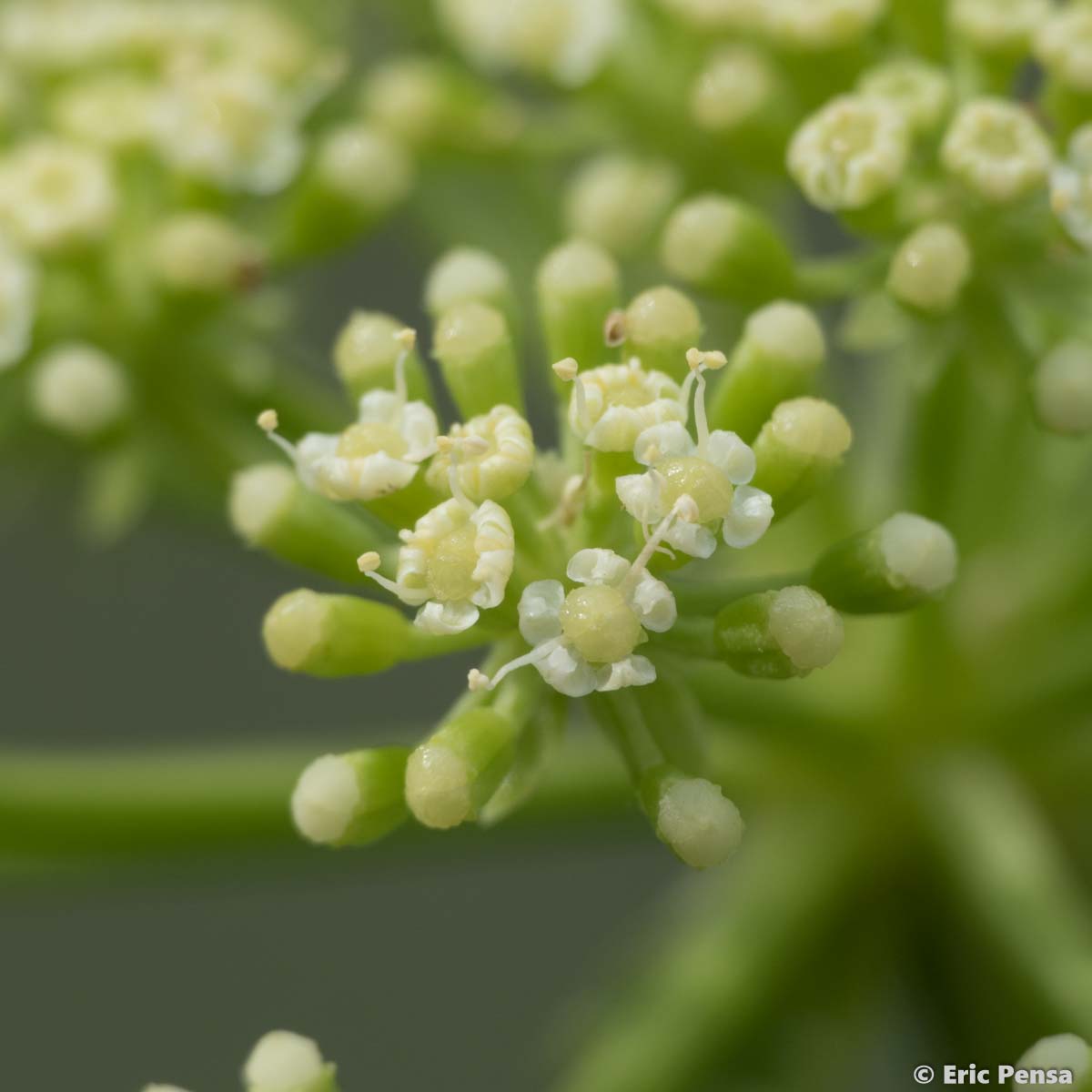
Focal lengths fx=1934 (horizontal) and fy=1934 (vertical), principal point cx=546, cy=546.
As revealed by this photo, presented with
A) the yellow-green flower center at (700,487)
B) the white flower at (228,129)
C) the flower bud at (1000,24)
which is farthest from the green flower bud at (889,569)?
the white flower at (228,129)

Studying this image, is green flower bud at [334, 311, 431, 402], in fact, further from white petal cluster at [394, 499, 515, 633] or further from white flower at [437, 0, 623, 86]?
white flower at [437, 0, 623, 86]

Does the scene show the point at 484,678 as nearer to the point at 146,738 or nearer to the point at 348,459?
the point at 348,459

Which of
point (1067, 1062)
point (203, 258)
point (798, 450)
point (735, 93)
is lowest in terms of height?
point (1067, 1062)

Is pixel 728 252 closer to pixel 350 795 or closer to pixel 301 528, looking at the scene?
pixel 301 528

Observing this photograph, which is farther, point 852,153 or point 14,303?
point 14,303

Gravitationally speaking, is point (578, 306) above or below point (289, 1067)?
above

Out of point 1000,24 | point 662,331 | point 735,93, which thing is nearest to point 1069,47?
point 1000,24

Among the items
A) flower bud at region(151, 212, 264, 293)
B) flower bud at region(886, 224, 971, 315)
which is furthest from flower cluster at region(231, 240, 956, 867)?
flower bud at region(151, 212, 264, 293)

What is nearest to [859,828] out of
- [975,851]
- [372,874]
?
[975,851]
